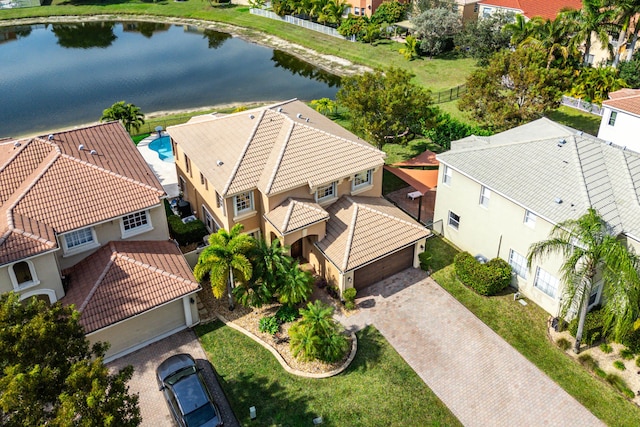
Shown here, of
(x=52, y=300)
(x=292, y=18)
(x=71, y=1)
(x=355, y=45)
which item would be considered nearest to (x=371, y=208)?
(x=52, y=300)

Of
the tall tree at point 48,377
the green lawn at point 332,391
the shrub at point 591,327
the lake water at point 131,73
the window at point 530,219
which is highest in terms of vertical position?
the tall tree at point 48,377

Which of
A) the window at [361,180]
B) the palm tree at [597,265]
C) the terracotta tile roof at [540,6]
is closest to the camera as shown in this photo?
the palm tree at [597,265]

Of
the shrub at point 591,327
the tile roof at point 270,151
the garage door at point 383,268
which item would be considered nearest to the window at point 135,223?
the tile roof at point 270,151

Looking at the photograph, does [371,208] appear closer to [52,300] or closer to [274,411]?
[274,411]

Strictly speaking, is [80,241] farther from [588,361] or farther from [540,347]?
[588,361]

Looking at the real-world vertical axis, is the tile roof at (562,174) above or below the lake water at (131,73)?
above

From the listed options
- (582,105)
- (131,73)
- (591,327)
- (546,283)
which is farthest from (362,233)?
(131,73)

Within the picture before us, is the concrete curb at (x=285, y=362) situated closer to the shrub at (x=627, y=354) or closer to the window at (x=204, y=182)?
the window at (x=204, y=182)
